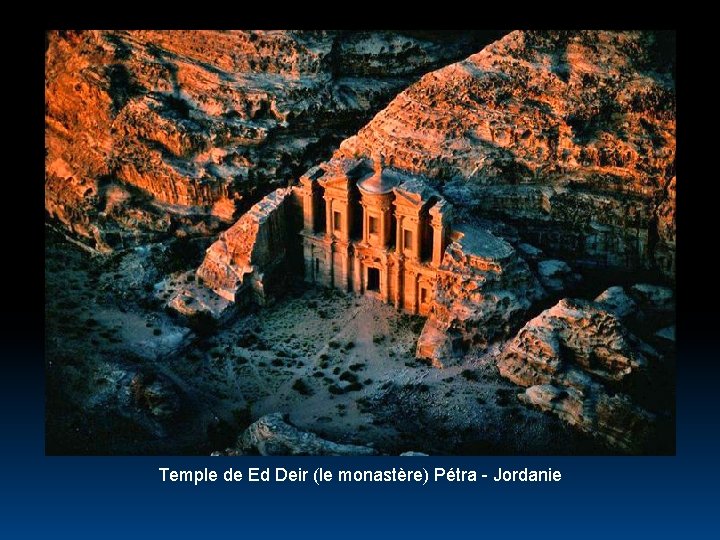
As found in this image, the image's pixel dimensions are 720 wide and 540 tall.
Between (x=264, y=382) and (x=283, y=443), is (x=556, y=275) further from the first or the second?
(x=283, y=443)

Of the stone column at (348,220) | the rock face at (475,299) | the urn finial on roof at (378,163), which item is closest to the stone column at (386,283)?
the stone column at (348,220)

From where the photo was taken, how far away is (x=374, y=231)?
6119 cm

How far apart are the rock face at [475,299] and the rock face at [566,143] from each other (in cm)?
524

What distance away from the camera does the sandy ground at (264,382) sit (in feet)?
170

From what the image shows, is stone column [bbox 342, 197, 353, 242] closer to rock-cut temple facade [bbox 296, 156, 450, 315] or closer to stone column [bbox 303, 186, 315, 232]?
rock-cut temple facade [bbox 296, 156, 450, 315]

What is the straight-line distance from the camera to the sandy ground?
5194 centimetres

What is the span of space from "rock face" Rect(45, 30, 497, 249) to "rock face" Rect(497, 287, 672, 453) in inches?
914

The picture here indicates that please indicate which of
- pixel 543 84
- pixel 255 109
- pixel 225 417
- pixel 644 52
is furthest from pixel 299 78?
pixel 225 417

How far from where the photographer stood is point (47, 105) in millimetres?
77250

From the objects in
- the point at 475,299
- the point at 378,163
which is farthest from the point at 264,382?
the point at 378,163

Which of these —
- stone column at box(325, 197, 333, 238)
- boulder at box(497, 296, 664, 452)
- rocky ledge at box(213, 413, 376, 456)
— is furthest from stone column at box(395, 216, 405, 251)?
rocky ledge at box(213, 413, 376, 456)

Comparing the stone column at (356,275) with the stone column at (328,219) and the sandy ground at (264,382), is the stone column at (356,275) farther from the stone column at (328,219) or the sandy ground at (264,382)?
the stone column at (328,219)

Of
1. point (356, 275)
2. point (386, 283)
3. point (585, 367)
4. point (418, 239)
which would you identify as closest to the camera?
point (585, 367)

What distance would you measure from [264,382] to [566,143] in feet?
74.3
